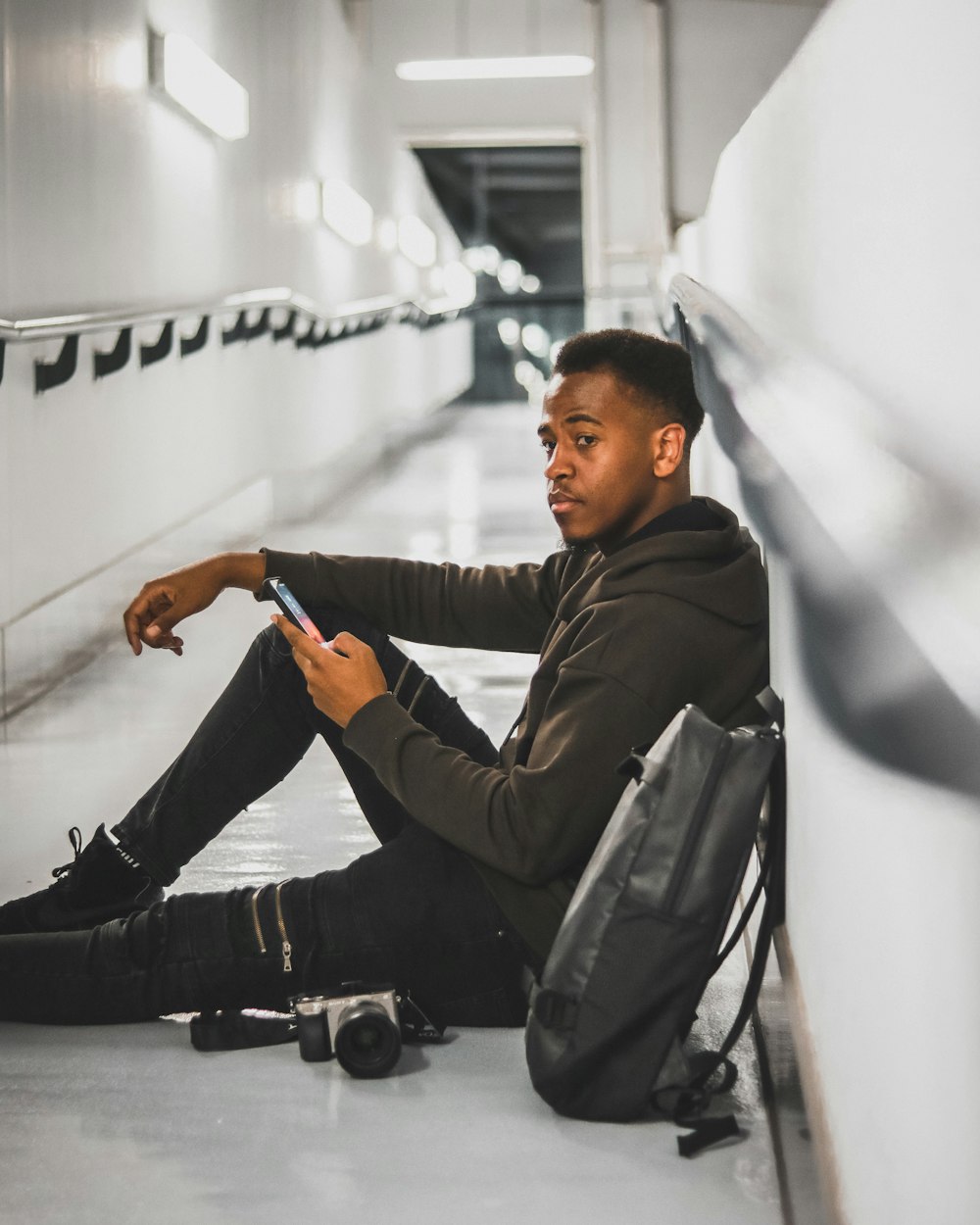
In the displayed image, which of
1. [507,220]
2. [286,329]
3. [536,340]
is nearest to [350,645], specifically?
[286,329]

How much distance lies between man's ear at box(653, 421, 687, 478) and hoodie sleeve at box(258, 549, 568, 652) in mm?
381

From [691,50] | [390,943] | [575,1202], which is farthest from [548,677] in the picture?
[691,50]

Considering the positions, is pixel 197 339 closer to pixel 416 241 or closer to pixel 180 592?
pixel 180 592

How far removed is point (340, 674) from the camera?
67.8 inches

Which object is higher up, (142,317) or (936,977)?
(142,317)

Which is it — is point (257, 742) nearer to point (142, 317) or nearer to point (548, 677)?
point (548, 677)

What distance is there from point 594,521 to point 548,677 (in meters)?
0.19

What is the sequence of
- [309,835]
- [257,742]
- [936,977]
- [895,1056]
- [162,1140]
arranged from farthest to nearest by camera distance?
1. [309,835]
2. [257,742]
3. [162,1140]
4. [895,1056]
5. [936,977]

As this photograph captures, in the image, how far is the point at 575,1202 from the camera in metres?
1.42

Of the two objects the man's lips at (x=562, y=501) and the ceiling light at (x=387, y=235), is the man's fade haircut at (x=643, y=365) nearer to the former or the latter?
the man's lips at (x=562, y=501)

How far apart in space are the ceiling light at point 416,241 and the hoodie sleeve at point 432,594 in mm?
10777

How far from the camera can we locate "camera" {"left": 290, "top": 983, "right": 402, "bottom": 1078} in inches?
66.4

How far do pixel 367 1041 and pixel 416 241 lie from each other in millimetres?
12424

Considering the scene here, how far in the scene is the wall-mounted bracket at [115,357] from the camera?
4559 millimetres
